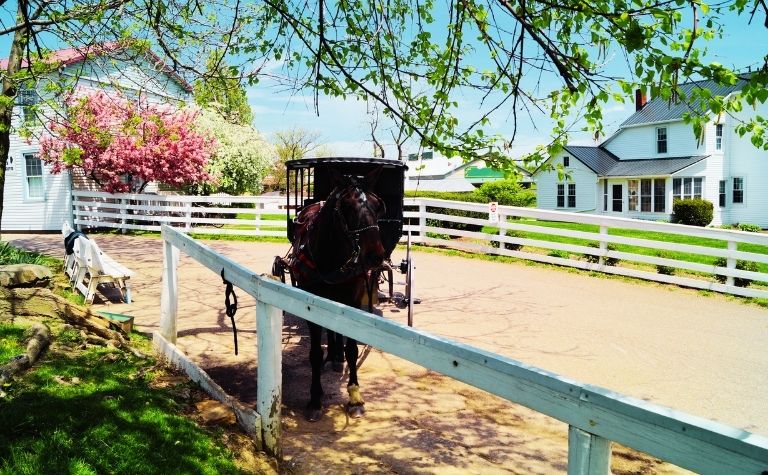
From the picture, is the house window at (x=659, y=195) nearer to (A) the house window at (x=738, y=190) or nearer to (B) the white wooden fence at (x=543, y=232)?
(A) the house window at (x=738, y=190)

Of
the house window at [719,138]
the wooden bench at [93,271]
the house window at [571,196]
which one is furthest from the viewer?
the house window at [571,196]

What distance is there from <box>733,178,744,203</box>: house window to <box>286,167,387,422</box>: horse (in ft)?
98.0

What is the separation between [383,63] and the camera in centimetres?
564

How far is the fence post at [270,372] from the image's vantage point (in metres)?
3.56

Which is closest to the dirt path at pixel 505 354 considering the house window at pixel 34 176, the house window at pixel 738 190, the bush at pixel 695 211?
the house window at pixel 34 176

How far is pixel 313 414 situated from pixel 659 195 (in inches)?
1156

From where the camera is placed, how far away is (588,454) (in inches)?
69.4

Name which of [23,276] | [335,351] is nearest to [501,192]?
[335,351]

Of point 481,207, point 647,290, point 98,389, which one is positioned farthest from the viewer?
point 481,207

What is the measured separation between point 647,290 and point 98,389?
1021 centimetres

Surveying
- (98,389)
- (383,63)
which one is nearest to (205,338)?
(98,389)

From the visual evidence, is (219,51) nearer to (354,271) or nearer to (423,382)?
(354,271)

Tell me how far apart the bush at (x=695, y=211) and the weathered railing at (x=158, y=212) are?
19.3 m

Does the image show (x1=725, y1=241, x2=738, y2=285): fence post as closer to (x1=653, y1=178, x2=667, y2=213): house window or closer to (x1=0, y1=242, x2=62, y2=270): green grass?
(x1=0, y1=242, x2=62, y2=270): green grass
